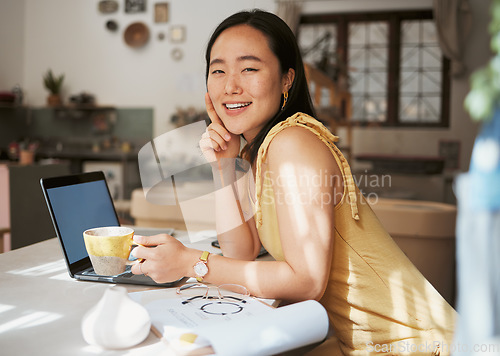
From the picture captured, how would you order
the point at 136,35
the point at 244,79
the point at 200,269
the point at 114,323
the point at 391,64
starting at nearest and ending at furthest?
the point at 114,323, the point at 200,269, the point at 244,79, the point at 391,64, the point at 136,35

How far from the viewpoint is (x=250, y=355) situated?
2.00ft

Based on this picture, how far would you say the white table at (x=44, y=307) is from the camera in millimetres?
635

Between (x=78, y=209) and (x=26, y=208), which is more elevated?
(x=78, y=209)

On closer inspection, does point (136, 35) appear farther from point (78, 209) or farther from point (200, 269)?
point (200, 269)

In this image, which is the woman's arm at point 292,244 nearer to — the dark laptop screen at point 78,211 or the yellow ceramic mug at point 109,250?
the yellow ceramic mug at point 109,250

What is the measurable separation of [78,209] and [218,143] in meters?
0.37

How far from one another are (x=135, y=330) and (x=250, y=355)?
0.53ft

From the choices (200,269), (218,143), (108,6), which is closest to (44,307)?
(200,269)

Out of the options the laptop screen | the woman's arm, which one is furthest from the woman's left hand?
the laptop screen

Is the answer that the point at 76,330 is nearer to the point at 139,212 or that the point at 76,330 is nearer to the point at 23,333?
the point at 23,333

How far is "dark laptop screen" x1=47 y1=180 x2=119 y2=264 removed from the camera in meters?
1.00

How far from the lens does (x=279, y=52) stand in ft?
3.64

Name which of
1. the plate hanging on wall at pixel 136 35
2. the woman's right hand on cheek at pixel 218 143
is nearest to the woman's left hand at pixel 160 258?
the woman's right hand on cheek at pixel 218 143

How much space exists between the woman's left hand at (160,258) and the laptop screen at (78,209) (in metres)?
0.20
